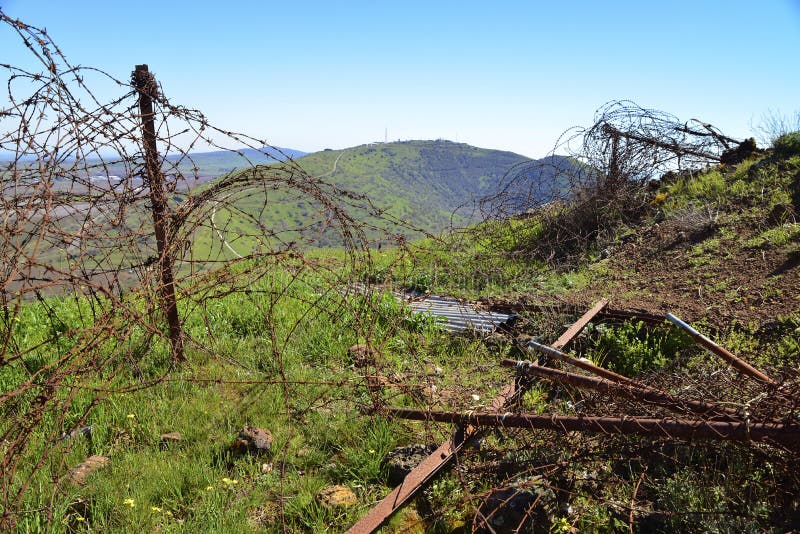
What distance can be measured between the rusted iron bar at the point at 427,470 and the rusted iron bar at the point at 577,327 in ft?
2.67

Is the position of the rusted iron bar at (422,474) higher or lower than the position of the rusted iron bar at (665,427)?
lower

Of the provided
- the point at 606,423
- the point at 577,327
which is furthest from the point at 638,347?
the point at 606,423

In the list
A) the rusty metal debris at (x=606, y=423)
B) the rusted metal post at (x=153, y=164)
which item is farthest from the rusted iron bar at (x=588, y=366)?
the rusted metal post at (x=153, y=164)

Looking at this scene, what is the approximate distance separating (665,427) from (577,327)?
2.53 metres

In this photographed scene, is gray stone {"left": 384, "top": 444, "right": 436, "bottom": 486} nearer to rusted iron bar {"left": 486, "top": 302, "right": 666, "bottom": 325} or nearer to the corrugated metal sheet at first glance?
the corrugated metal sheet

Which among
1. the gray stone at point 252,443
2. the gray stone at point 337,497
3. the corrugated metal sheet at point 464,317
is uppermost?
the corrugated metal sheet at point 464,317

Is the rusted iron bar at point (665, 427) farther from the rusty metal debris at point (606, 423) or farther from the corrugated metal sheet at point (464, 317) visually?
the corrugated metal sheet at point (464, 317)

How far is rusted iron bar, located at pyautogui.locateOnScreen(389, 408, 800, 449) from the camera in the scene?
2.41 m

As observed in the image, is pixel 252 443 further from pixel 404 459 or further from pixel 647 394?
pixel 647 394

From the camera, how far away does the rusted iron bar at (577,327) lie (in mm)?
4713

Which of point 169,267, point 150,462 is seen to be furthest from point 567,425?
point 169,267

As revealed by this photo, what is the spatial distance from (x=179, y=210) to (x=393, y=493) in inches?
106

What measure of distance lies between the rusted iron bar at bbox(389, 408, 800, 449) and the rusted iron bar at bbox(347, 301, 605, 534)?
0.81ft

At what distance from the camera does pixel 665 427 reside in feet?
8.63
